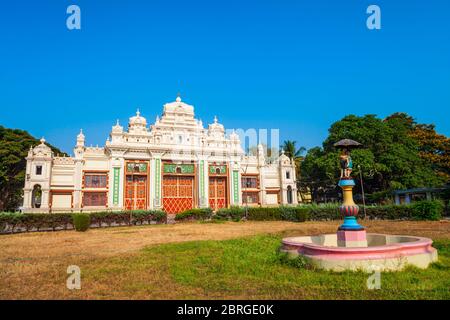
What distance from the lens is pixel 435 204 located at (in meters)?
25.6

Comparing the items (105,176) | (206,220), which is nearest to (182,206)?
(206,220)

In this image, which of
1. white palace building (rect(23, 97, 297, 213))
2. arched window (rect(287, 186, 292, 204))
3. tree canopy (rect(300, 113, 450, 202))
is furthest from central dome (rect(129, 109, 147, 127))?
tree canopy (rect(300, 113, 450, 202))

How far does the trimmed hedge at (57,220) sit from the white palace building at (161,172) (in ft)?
19.8

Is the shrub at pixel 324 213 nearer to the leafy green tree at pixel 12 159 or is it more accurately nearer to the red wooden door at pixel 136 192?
the red wooden door at pixel 136 192

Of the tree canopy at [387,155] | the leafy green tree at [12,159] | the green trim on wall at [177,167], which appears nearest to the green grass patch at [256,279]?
the green trim on wall at [177,167]

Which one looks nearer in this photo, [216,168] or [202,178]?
[202,178]

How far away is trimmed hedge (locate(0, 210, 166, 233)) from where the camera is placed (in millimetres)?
21406

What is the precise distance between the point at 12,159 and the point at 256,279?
39.3 m

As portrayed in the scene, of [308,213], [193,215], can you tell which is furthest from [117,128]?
[308,213]

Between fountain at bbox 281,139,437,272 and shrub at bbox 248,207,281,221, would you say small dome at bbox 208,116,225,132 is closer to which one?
shrub at bbox 248,207,281,221

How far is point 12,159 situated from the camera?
36.8m

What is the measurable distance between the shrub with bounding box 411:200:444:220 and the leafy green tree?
42.2 meters

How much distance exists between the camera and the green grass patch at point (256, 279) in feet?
19.2

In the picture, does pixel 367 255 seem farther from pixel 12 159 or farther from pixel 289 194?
pixel 12 159
